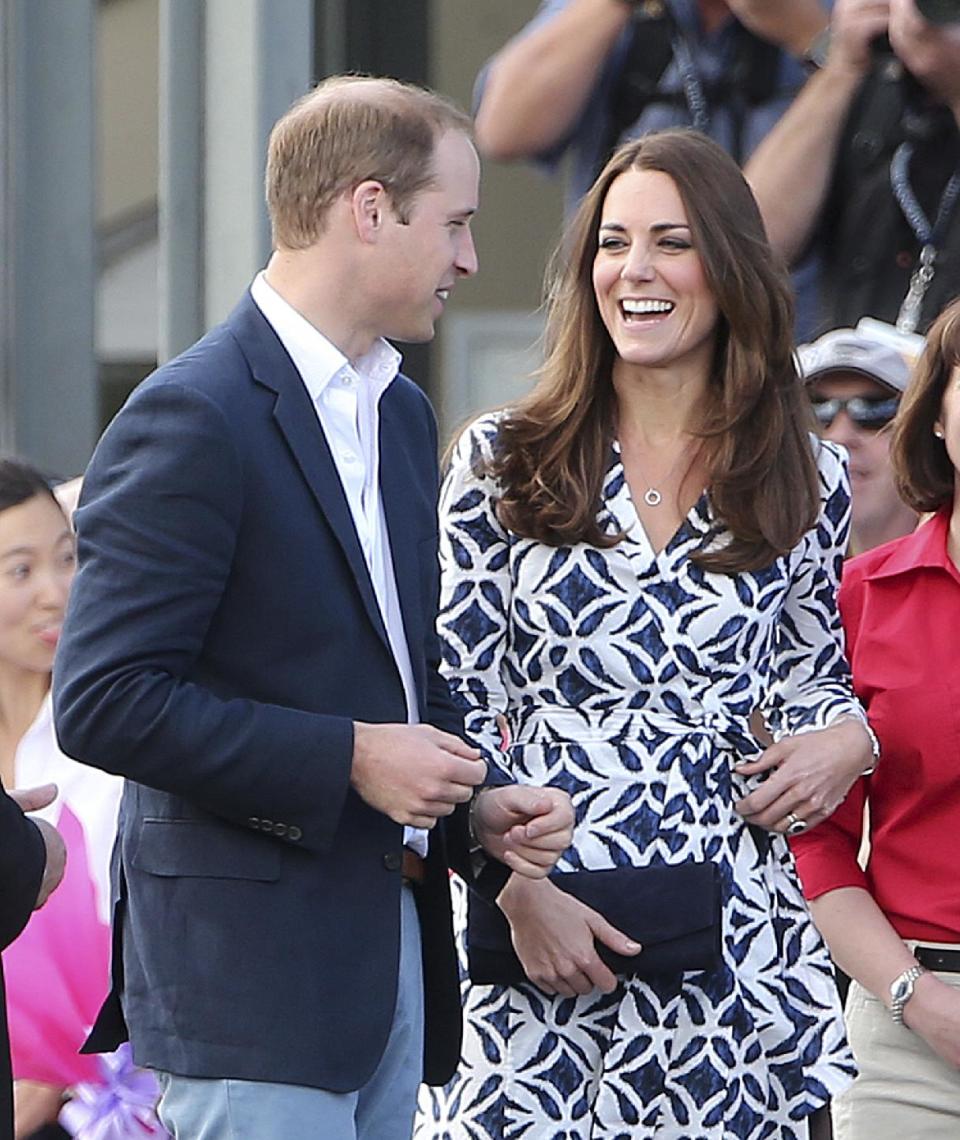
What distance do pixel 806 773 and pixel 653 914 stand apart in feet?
0.96

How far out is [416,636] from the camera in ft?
9.31

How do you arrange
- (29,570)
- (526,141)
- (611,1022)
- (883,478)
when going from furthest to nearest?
(526,141) → (883,478) → (29,570) → (611,1022)

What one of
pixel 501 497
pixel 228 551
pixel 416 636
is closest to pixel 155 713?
Answer: pixel 228 551

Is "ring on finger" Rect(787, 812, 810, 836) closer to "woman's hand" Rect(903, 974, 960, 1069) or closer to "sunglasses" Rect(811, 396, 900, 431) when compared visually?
"woman's hand" Rect(903, 974, 960, 1069)

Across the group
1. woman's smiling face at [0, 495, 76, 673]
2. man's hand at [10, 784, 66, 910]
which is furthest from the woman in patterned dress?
woman's smiling face at [0, 495, 76, 673]

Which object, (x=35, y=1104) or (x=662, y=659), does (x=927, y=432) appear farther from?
(x=35, y=1104)

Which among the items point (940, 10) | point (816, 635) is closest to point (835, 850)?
point (816, 635)

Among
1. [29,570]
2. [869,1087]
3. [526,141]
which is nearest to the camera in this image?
[869,1087]

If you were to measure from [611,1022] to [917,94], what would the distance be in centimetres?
Answer: 208

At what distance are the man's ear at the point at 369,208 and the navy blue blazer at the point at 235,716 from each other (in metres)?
0.17

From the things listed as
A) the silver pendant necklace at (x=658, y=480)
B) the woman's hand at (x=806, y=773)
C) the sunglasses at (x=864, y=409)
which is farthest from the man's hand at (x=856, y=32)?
the woman's hand at (x=806, y=773)

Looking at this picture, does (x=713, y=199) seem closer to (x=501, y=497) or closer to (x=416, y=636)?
(x=501, y=497)

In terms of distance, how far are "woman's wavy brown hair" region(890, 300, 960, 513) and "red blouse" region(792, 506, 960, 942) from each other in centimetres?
6

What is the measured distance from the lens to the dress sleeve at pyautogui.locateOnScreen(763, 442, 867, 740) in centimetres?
321
